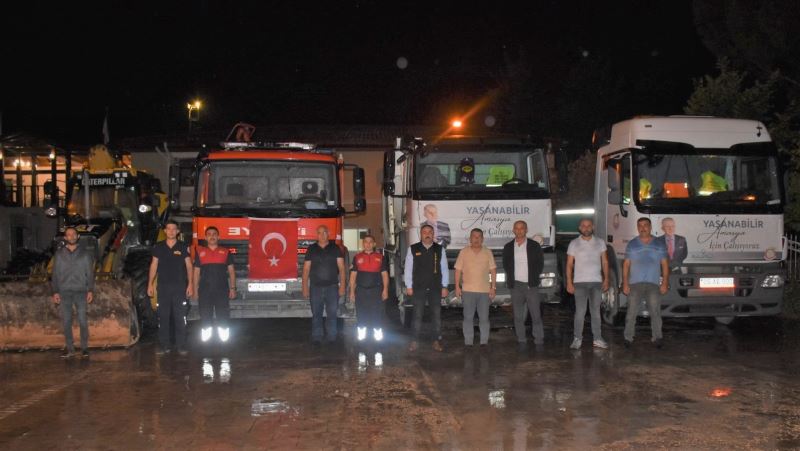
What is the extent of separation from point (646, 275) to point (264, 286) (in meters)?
5.46

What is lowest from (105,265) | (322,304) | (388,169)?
(322,304)

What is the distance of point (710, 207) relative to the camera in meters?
12.2

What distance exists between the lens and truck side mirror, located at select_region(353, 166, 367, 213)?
12586 mm

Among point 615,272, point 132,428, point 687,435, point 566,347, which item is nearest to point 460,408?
point 687,435

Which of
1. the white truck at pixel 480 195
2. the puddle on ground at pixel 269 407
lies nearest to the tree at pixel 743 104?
the white truck at pixel 480 195

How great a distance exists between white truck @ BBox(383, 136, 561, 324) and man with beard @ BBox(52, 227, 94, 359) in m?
4.66

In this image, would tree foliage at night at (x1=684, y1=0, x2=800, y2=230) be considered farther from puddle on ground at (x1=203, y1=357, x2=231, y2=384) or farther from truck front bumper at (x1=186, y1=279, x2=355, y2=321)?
puddle on ground at (x1=203, y1=357, x2=231, y2=384)

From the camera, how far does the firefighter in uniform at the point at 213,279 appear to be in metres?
11.4

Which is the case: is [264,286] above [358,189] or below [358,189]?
below

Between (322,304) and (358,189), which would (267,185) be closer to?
(358,189)

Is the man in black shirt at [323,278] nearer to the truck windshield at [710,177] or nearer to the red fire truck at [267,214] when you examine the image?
the red fire truck at [267,214]

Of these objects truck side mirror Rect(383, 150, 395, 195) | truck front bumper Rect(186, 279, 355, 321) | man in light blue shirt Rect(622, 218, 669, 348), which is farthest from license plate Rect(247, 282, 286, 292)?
man in light blue shirt Rect(622, 218, 669, 348)

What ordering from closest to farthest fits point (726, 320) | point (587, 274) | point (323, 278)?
point (587, 274), point (323, 278), point (726, 320)

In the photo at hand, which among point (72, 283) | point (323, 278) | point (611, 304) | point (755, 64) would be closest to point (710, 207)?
point (611, 304)
